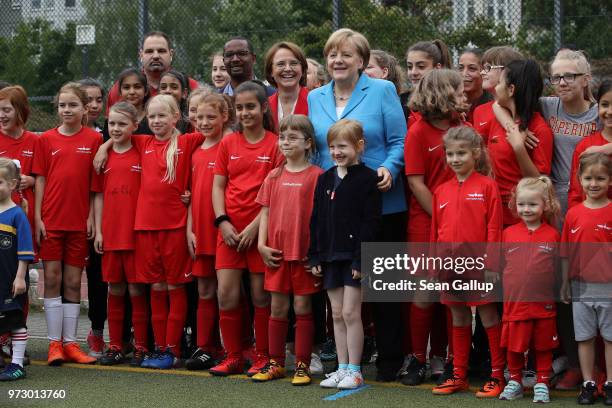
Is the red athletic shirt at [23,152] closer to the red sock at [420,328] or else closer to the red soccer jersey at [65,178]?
the red soccer jersey at [65,178]

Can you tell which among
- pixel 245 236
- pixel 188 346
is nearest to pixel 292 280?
pixel 245 236

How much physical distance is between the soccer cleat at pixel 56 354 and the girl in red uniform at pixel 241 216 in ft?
4.01

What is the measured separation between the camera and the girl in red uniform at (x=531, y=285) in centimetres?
609

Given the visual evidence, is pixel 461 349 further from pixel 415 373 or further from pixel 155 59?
pixel 155 59

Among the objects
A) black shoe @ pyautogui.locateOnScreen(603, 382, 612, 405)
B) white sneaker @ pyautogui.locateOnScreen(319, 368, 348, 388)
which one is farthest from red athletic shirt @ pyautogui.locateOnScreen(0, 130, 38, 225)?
black shoe @ pyautogui.locateOnScreen(603, 382, 612, 405)

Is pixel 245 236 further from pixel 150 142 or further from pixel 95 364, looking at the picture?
pixel 95 364

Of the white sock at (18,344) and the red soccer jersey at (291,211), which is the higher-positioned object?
the red soccer jersey at (291,211)

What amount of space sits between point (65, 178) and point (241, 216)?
1.42 meters

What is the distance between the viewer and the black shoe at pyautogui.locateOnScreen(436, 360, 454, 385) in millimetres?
6465

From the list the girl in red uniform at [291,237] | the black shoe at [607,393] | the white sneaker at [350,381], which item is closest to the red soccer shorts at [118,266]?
the girl in red uniform at [291,237]

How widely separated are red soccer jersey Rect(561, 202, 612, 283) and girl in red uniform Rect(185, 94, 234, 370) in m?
2.36

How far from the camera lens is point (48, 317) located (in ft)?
24.8

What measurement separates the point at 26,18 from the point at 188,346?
6486mm

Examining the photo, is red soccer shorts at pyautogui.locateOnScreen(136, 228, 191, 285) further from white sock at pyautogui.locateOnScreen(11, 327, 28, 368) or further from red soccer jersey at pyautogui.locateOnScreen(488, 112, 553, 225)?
red soccer jersey at pyautogui.locateOnScreen(488, 112, 553, 225)
